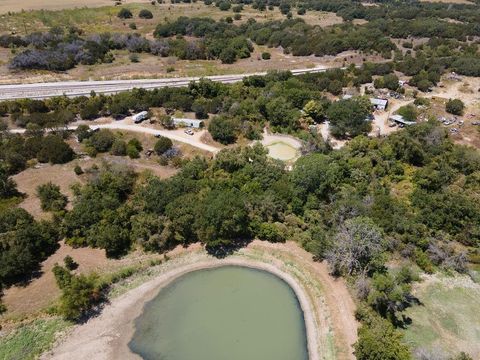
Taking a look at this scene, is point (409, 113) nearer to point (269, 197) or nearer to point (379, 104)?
point (379, 104)

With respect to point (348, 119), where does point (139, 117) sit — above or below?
below

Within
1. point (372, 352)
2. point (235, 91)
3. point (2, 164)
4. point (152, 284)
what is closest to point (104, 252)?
point (152, 284)

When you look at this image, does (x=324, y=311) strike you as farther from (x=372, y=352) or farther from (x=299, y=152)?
(x=299, y=152)

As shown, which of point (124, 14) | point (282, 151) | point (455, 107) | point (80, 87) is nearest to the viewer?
point (282, 151)

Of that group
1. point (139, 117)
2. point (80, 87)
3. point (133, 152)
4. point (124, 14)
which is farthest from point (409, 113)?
point (124, 14)

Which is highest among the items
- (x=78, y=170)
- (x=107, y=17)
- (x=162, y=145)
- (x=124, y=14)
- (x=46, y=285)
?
(x=124, y=14)
